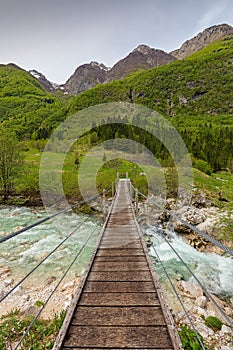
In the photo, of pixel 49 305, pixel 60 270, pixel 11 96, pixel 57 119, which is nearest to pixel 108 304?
pixel 49 305

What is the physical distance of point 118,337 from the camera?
187 cm

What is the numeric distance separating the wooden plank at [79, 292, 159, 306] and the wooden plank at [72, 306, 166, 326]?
67mm

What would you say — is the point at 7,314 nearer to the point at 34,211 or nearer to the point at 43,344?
the point at 43,344

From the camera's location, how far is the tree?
16172mm

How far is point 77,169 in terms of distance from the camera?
23.2 m

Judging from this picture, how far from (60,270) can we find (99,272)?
501 cm

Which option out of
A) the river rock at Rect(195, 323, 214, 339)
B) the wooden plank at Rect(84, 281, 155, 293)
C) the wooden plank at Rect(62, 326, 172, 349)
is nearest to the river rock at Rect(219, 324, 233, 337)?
the river rock at Rect(195, 323, 214, 339)

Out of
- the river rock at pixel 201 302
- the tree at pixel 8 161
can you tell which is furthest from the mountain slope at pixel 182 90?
the river rock at pixel 201 302

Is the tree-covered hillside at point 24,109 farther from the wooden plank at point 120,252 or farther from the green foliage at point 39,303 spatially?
the wooden plank at point 120,252

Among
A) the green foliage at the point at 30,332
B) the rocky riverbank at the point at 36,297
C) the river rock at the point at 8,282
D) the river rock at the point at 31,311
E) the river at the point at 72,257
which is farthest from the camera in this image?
the river at the point at 72,257

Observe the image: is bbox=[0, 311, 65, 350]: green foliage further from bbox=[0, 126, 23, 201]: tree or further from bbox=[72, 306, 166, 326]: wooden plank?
bbox=[0, 126, 23, 201]: tree

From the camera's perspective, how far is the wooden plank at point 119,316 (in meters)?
2.04

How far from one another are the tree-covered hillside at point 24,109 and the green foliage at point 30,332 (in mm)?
54573

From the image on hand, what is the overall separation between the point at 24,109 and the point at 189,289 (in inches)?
4507
